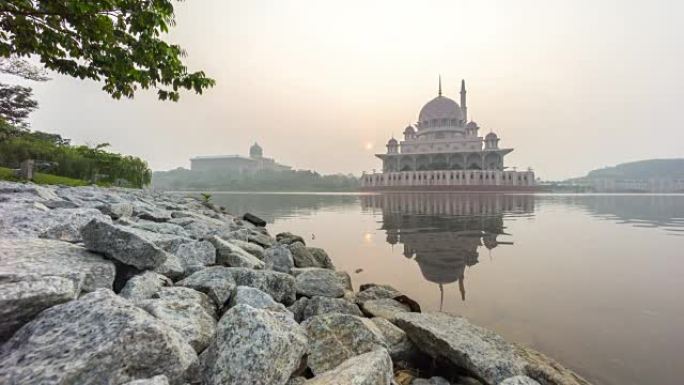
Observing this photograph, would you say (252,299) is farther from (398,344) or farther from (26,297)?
(26,297)

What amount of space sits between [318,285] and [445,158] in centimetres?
6662

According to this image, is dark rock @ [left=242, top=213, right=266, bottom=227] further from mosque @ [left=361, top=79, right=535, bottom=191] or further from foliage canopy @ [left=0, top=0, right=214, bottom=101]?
mosque @ [left=361, top=79, right=535, bottom=191]

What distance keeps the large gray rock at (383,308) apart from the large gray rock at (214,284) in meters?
1.52

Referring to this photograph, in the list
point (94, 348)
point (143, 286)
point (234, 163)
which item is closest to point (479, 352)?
point (94, 348)

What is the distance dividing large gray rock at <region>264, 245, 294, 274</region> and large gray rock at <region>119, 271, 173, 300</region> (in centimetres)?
184

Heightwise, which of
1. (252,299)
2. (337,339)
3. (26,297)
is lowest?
(337,339)

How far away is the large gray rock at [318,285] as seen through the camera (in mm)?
3818

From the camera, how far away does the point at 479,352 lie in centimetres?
245

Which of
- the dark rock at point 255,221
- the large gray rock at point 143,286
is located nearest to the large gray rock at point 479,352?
the large gray rock at point 143,286

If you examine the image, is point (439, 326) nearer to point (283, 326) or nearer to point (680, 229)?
point (283, 326)

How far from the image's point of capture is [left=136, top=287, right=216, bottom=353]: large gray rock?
81.1 inches

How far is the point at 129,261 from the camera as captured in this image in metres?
2.75

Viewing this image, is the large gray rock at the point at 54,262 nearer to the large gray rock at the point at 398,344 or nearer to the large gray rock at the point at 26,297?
the large gray rock at the point at 26,297

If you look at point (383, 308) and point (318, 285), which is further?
point (318, 285)
